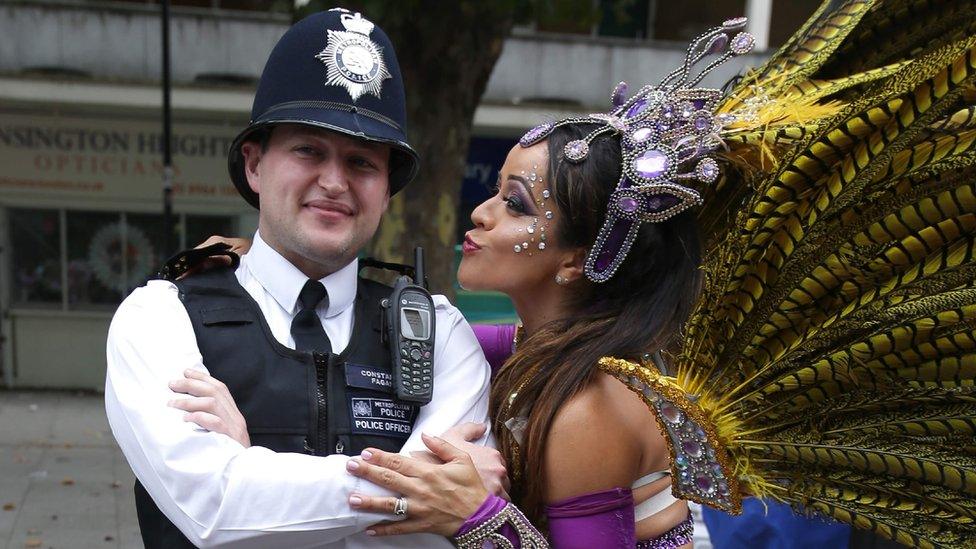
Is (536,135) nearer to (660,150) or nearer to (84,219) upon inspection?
(660,150)

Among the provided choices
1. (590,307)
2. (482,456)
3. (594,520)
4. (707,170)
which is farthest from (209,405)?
(707,170)

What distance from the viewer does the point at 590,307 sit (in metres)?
2.26

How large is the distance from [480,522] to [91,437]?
24.8 feet

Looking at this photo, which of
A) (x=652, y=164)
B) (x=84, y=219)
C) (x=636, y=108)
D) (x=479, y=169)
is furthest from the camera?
(x=479, y=169)

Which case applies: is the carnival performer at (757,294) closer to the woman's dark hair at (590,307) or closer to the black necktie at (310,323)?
the woman's dark hair at (590,307)

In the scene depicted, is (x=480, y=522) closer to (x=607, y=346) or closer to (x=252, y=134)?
(x=607, y=346)

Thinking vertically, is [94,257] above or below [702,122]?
below

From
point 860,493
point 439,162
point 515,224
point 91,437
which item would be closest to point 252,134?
point 515,224

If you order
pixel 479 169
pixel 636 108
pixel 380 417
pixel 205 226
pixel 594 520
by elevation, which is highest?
pixel 636 108

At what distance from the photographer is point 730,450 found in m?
1.97

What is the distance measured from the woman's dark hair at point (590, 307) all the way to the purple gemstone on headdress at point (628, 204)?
0.07 m

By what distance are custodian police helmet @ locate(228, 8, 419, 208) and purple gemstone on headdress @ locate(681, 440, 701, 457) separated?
941 millimetres

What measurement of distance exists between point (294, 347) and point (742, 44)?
1.30m

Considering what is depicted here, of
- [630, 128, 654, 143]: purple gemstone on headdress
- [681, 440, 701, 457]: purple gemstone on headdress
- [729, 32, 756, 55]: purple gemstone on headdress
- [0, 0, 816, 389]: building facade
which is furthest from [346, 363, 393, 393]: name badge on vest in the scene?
Answer: [0, 0, 816, 389]: building facade
